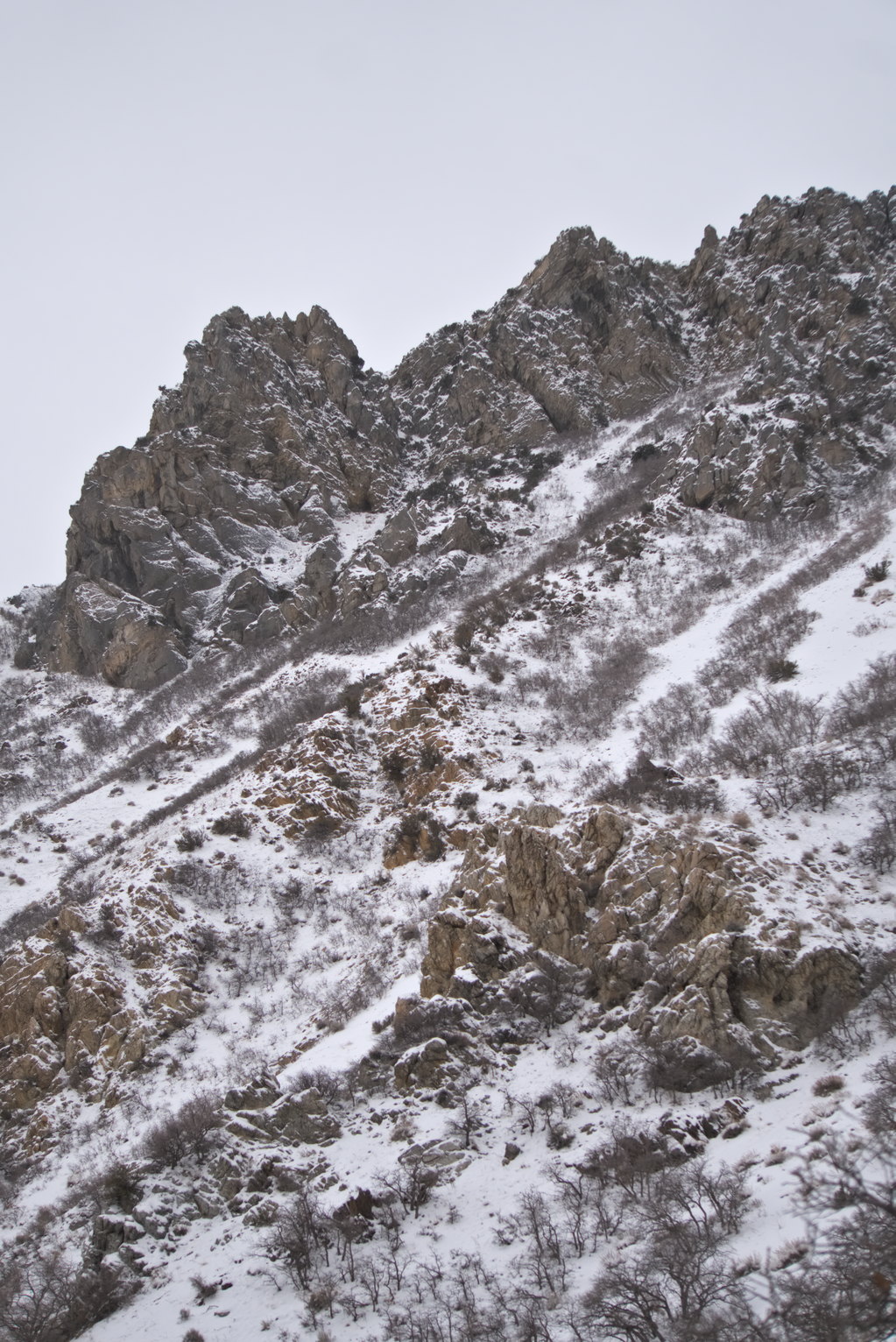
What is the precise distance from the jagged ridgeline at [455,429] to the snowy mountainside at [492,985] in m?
11.3

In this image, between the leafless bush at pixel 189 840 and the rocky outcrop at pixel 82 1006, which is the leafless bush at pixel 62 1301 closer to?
the rocky outcrop at pixel 82 1006

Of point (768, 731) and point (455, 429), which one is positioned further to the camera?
point (455, 429)

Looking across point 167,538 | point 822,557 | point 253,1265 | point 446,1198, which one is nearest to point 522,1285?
point 446,1198

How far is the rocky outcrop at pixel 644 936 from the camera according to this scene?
40.3ft

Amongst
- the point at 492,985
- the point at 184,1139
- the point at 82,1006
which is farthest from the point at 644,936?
the point at 82,1006

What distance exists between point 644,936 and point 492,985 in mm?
3220

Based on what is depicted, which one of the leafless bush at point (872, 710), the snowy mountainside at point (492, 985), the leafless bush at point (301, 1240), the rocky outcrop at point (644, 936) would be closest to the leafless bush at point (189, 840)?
the snowy mountainside at point (492, 985)

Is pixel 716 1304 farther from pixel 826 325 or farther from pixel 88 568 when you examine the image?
pixel 826 325

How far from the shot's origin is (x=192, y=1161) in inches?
Answer: 516

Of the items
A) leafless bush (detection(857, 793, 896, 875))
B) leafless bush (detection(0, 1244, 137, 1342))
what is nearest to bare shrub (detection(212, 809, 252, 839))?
leafless bush (detection(0, 1244, 137, 1342))

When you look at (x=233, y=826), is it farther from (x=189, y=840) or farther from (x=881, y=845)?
(x=881, y=845)

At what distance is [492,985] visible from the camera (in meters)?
15.3

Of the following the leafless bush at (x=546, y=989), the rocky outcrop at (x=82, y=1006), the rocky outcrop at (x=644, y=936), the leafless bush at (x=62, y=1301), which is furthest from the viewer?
the rocky outcrop at (x=82, y=1006)

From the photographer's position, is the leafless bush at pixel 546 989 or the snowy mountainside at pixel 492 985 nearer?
the snowy mountainside at pixel 492 985
